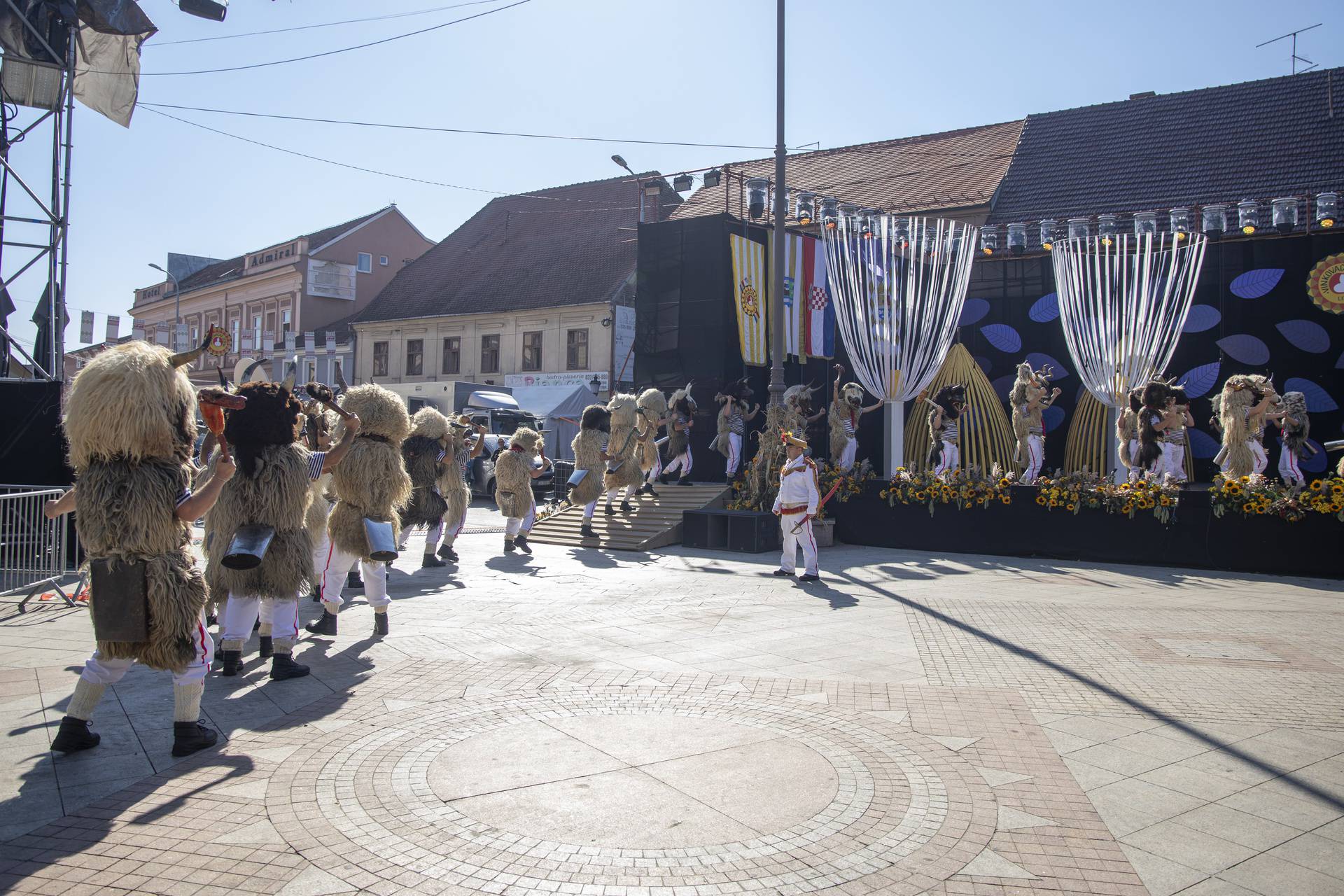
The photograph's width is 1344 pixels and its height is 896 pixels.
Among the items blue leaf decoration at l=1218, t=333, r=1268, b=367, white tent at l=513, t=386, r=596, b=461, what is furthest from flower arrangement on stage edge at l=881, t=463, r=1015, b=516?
white tent at l=513, t=386, r=596, b=461

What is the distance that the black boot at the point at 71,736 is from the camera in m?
4.46

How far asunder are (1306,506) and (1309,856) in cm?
904

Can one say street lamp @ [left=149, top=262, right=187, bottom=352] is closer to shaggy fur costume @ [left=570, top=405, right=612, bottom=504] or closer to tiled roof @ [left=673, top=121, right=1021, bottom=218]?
tiled roof @ [left=673, top=121, right=1021, bottom=218]

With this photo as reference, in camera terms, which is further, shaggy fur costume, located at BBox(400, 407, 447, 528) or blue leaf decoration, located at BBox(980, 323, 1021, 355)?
blue leaf decoration, located at BBox(980, 323, 1021, 355)

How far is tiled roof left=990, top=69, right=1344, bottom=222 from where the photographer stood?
2159 cm

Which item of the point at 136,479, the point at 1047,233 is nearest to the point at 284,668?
the point at 136,479

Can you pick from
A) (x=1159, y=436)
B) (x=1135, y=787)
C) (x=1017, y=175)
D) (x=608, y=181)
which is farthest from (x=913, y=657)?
(x=608, y=181)

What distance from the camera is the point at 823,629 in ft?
25.7

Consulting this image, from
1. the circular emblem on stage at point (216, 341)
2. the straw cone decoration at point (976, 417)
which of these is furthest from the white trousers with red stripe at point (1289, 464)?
the circular emblem on stage at point (216, 341)

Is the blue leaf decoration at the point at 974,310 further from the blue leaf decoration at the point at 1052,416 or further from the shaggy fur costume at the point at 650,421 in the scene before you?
the shaggy fur costume at the point at 650,421

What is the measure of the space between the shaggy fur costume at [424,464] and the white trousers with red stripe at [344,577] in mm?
3321

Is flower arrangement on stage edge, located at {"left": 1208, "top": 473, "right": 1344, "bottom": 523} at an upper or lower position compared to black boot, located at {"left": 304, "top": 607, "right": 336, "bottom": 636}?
upper

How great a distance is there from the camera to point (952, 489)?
44.4 feet

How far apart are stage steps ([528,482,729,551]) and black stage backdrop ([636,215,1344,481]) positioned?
3170mm
